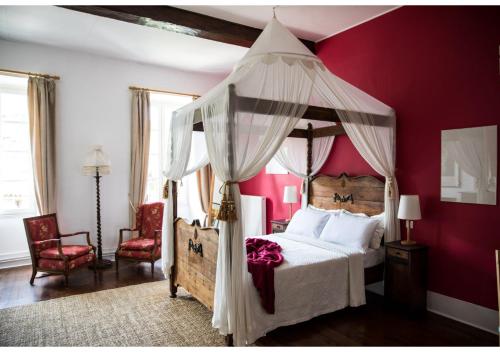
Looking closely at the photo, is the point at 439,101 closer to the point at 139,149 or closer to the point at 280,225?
the point at 280,225

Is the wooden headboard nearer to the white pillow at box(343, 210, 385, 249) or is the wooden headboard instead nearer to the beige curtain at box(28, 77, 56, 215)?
the white pillow at box(343, 210, 385, 249)

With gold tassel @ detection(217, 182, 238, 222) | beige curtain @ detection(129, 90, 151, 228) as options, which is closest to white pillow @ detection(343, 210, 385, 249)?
gold tassel @ detection(217, 182, 238, 222)

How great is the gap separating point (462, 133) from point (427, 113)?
46 cm

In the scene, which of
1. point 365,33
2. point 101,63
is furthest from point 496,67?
point 101,63

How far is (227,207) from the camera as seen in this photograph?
2.97m

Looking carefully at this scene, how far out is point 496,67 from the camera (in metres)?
3.27

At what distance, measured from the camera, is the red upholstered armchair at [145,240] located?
16.4 feet

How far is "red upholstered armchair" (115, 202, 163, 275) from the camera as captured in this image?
5.00m

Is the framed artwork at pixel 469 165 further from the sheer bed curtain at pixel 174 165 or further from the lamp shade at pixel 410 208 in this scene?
the sheer bed curtain at pixel 174 165

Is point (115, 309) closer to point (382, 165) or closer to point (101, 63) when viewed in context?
point (382, 165)

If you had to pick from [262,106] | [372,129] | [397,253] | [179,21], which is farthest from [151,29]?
[397,253]

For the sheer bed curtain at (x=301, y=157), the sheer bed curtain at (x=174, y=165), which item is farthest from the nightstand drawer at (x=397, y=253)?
the sheer bed curtain at (x=174, y=165)

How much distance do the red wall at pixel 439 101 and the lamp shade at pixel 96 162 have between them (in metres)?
3.59

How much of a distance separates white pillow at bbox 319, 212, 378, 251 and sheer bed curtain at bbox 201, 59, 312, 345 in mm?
1462
